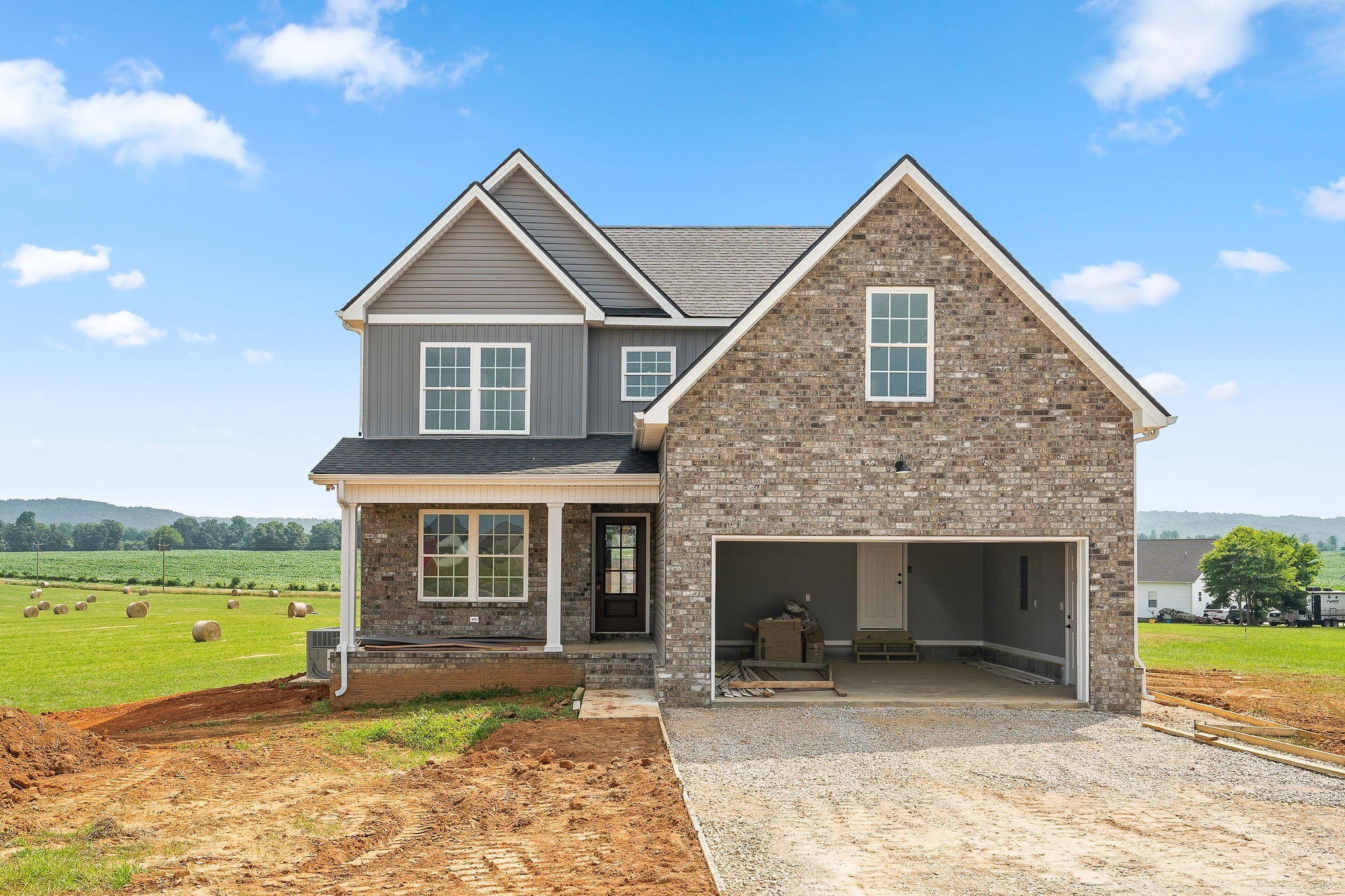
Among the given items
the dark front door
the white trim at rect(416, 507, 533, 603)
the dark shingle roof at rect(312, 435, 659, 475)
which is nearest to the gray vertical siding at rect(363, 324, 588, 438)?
the dark shingle roof at rect(312, 435, 659, 475)

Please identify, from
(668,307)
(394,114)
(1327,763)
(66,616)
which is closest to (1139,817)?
(1327,763)

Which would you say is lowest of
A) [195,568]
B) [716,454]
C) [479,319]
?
[195,568]

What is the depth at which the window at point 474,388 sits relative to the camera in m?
16.5

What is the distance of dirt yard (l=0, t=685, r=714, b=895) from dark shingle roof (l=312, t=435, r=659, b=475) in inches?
163

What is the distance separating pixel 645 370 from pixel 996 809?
10716mm

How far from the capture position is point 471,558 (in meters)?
16.3

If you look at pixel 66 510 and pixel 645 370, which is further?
pixel 66 510

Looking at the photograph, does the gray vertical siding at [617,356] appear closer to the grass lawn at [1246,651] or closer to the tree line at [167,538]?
the grass lawn at [1246,651]

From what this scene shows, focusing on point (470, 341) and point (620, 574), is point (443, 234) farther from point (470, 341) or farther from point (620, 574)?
point (620, 574)

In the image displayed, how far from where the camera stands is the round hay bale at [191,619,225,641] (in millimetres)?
26891

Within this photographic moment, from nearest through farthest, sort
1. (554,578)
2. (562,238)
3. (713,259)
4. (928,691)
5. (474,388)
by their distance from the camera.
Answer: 1. (928,691)
2. (554,578)
3. (474,388)
4. (562,238)
5. (713,259)

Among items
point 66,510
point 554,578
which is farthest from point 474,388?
point 66,510

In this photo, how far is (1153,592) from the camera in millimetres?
67000

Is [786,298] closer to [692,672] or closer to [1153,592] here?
[692,672]
